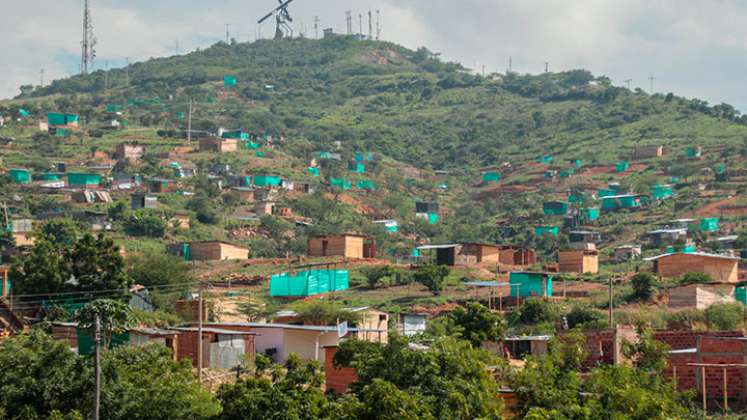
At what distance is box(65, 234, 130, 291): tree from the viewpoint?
103 feet

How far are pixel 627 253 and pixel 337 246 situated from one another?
1258cm

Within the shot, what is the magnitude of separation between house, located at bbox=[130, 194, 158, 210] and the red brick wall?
33.7m

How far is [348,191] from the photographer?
229 feet

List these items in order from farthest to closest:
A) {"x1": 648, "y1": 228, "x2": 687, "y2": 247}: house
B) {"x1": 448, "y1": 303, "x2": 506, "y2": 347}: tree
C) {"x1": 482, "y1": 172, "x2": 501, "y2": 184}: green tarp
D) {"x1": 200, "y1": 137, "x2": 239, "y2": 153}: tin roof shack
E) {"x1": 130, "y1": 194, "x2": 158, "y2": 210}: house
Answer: {"x1": 482, "y1": 172, "x2": 501, "y2": 184}: green tarp < {"x1": 200, "y1": 137, "x2": 239, "y2": 153}: tin roof shack < {"x1": 130, "y1": 194, "x2": 158, "y2": 210}: house < {"x1": 648, "y1": 228, "x2": 687, "y2": 247}: house < {"x1": 448, "y1": 303, "x2": 506, "y2": 347}: tree

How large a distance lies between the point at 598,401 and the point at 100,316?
8.13m

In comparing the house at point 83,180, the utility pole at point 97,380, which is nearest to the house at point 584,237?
the house at point 83,180

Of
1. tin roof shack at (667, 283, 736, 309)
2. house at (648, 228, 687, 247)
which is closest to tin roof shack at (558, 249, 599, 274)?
tin roof shack at (667, 283, 736, 309)

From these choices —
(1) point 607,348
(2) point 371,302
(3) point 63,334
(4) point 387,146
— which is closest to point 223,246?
(2) point 371,302

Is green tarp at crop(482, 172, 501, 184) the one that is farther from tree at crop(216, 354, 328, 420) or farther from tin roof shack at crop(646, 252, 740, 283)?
tree at crop(216, 354, 328, 420)

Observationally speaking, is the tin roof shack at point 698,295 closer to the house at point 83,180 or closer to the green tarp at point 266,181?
the house at point 83,180

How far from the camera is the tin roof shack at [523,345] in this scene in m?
27.2

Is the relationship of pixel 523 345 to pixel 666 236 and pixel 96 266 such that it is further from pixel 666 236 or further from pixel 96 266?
pixel 666 236

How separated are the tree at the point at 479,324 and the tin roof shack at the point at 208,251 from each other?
20.1 metres

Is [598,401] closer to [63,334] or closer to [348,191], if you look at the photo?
[63,334]
